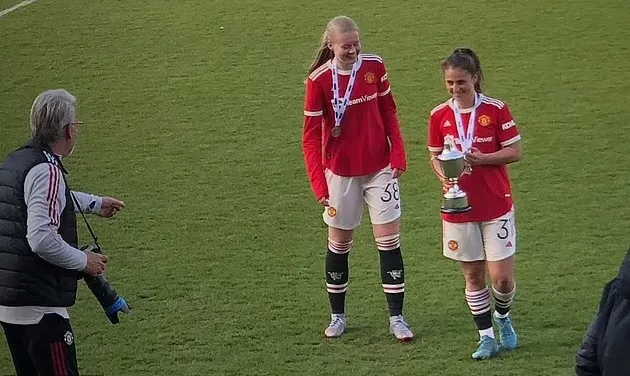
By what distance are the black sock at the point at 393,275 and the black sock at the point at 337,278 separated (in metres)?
0.23

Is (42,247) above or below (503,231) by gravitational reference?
above

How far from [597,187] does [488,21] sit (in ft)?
18.4

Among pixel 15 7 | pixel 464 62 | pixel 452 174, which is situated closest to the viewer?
pixel 452 174

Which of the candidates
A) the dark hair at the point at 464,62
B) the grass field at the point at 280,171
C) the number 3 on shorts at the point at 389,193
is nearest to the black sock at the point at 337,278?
the grass field at the point at 280,171

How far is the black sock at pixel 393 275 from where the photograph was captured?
6180 millimetres

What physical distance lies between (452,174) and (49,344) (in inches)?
79.2

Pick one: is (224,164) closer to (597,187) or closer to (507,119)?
(597,187)

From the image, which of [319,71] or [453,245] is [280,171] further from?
[453,245]

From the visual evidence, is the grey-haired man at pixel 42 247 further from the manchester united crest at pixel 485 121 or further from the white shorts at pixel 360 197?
the manchester united crest at pixel 485 121

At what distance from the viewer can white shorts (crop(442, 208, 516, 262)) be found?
18.6 feet

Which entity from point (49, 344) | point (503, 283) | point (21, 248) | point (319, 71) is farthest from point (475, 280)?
point (21, 248)

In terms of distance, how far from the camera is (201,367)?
19.7ft

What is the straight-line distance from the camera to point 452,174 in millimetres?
5371

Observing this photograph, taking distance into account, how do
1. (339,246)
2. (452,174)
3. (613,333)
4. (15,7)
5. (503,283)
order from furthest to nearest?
1. (15,7)
2. (339,246)
3. (503,283)
4. (452,174)
5. (613,333)
